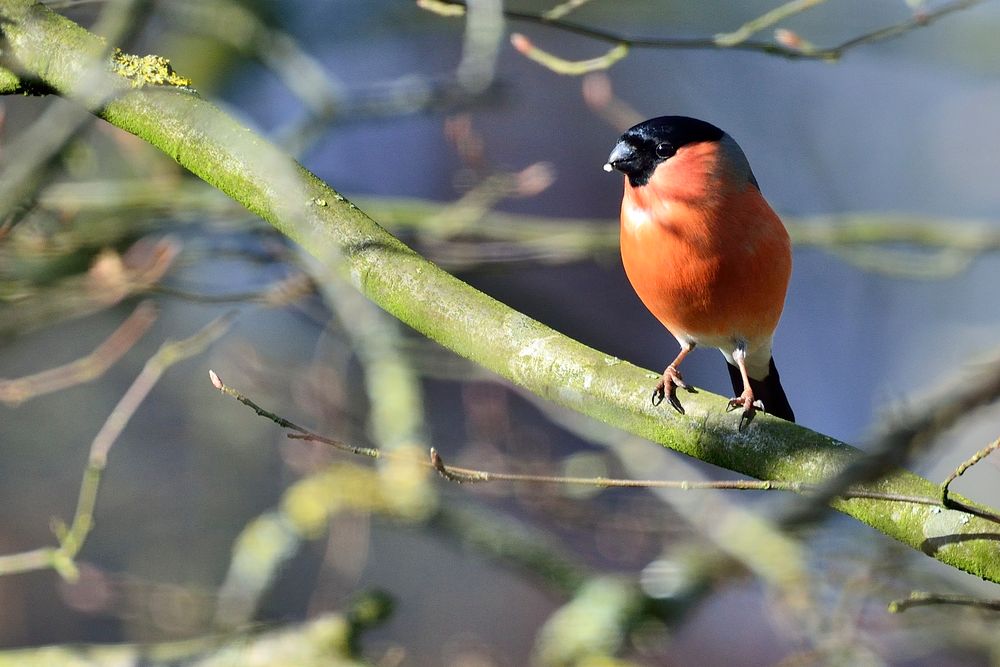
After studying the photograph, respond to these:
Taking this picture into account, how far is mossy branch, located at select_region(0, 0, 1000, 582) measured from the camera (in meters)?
1.89

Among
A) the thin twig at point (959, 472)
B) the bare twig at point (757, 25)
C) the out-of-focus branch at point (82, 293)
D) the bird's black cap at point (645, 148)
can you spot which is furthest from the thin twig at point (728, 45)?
the thin twig at point (959, 472)

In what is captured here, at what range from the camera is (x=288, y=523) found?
3.55 m

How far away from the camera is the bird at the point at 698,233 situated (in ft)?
8.71

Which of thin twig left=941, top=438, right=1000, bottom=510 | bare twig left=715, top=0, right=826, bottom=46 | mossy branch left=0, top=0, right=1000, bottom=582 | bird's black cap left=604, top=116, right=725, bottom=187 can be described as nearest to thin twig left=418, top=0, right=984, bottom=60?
bare twig left=715, top=0, right=826, bottom=46

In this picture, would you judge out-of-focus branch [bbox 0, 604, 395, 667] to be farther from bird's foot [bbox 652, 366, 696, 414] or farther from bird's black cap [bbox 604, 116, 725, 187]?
bird's black cap [bbox 604, 116, 725, 187]

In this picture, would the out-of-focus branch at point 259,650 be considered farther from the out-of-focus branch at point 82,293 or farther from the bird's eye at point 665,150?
the bird's eye at point 665,150

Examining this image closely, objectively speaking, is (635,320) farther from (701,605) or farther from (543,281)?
(701,605)

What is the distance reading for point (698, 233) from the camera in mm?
2646

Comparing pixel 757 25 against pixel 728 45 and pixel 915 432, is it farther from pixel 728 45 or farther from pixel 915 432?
pixel 915 432

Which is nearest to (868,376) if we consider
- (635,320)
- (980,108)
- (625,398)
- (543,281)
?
(980,108)

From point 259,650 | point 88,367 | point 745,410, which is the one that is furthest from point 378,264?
point 88,367

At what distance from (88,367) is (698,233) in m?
1.94

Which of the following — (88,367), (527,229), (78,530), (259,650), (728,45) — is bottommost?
(259,650)

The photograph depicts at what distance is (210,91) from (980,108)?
4714mm
